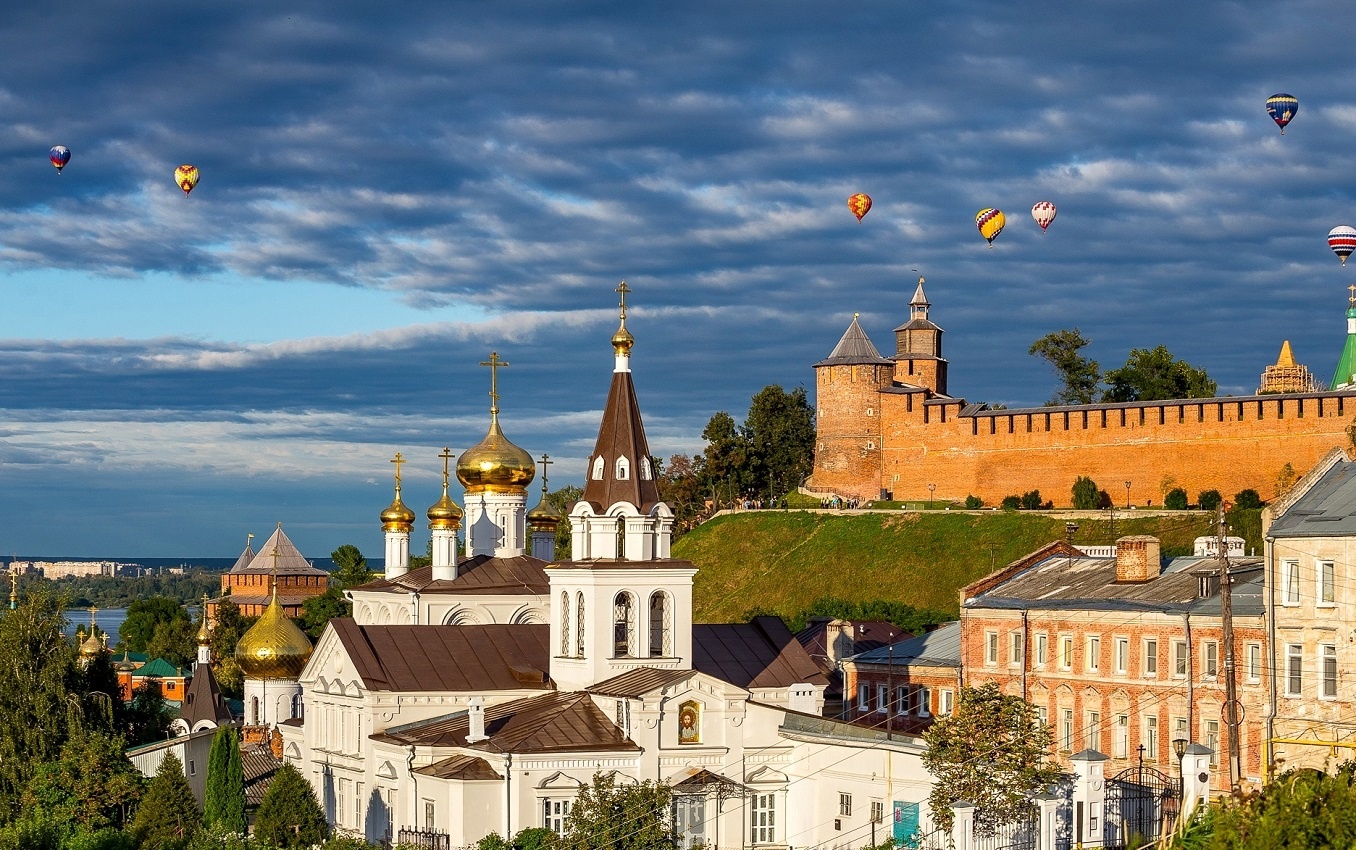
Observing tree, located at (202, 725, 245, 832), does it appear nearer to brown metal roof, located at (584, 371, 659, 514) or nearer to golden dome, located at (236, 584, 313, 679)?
brown metal roof, located at (584, 371, 659, 514)

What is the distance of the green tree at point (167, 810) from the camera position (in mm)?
29781

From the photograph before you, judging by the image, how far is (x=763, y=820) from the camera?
1241 inches

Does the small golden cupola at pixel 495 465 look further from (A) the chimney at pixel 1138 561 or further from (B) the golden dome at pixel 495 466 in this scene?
(A) the chimney at pixel 1138 561

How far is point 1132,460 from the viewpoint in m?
61.6

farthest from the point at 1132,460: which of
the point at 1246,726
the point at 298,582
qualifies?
the point at 298,582

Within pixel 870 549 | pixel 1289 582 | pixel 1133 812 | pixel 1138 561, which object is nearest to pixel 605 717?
pixel 1133 812

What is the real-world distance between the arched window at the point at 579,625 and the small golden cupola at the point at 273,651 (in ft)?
43.7

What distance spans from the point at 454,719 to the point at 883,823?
27.4 feet

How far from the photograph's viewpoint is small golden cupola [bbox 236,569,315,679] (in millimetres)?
44625

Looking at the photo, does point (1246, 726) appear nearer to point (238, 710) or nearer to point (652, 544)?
point (652, 544)

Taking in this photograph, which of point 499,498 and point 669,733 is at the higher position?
point 499,498

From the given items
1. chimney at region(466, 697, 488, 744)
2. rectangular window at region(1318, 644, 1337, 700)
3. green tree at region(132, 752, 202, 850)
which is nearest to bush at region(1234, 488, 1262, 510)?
rectangular window at region(1318, 644, 1337, 700)

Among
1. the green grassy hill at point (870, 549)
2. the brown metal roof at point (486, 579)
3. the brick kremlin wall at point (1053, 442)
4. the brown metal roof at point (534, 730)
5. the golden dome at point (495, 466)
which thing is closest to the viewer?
the brown metal roof at point (534, 730)

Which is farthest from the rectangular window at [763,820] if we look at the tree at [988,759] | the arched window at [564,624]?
the tree at [988,759]
